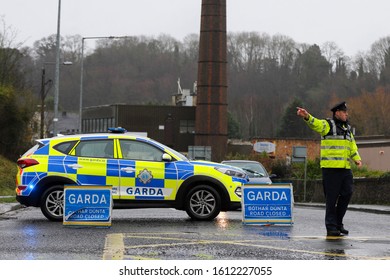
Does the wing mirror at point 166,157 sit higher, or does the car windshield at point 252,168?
the wing mirror at point 166,157

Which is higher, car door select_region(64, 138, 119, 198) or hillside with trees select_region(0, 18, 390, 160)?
hillside with trees select_region(0, 18, 390, 160)

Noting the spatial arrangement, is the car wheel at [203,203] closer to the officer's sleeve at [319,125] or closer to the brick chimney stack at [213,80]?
the officer's sleeve at [319,125]

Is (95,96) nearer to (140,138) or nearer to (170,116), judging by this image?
(170,116)

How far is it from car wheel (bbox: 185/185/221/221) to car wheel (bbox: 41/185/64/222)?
2214 millimetres

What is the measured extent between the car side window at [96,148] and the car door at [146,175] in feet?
0.71

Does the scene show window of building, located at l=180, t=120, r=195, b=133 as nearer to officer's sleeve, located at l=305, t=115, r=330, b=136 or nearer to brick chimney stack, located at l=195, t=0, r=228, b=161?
brick chimney stack, located at l=195, t=0, r=228, b=161

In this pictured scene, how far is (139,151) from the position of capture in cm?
1522

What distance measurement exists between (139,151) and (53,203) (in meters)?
1.76

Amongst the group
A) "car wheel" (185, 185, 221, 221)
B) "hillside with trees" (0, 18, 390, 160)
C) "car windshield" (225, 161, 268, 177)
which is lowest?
"car wheel" (185, 185, 221, 221)

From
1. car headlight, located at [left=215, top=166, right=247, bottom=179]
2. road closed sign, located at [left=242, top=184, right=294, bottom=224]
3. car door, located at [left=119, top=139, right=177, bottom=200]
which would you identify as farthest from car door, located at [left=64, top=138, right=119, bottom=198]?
road closed sign, located at [left=242, top=184, right=294, bottom=224]

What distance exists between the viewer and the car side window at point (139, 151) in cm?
1515

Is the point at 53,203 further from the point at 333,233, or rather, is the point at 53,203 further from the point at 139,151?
the point at 333,233

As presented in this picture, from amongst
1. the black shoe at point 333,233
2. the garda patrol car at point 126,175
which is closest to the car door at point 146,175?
the garda patrol car at point 126,175

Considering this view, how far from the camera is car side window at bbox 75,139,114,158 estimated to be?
15156 mm
